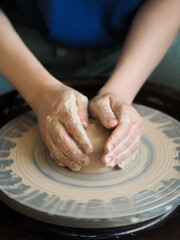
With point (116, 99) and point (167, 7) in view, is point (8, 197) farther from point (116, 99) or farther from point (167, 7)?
point (167, 7)

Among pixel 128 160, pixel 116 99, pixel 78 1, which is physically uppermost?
pixel 78 1

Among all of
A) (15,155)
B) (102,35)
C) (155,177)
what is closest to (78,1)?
(102,35)

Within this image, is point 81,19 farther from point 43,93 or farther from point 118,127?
point 118,127

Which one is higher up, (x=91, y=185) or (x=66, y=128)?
(x=66, y=128)

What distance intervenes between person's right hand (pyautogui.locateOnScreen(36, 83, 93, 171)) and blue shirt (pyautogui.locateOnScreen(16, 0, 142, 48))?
53 cm

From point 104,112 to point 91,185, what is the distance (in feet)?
0.74

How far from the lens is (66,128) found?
3.21 ft

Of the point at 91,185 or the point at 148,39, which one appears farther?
the point at 148,39

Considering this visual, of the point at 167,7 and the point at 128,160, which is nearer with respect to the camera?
the point at 128,160

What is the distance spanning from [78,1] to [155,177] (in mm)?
893

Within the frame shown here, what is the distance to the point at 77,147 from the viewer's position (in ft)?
3.10

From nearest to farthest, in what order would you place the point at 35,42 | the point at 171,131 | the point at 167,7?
the point at 171,131 → the point at 167,7 → the point at 35,42

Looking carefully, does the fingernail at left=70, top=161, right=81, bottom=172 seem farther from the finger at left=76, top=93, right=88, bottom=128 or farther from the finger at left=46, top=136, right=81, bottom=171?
the finger at left=76, top=93, right=88, bottom=128

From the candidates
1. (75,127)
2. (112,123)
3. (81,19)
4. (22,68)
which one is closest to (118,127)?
(112,123)
